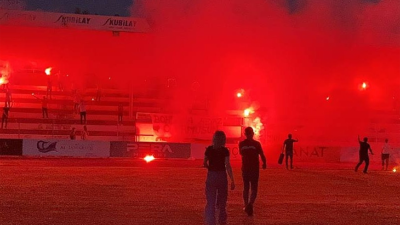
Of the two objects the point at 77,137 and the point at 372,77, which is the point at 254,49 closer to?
the point at 372,77

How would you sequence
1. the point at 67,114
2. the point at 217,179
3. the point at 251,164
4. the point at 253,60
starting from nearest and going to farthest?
the point at 217,179 < the point at 251,164 < the point at 253,60 < the point at 67,114

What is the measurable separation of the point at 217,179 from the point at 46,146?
2018 cm

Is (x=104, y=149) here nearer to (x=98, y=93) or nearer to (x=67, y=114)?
(x=67, y=114)

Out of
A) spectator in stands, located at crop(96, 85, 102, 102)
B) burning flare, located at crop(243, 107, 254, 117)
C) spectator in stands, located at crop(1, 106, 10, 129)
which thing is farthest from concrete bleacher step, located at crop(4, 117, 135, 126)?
burning flare, located at crop(243, 107, 254, 117)

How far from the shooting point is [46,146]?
2662 cm

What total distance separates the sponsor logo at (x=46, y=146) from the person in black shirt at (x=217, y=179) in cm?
1988

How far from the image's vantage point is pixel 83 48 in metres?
27.5

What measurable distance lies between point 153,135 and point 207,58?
5.47 m

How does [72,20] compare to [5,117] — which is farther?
[5,117]

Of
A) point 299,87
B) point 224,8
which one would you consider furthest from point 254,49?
point 299,87

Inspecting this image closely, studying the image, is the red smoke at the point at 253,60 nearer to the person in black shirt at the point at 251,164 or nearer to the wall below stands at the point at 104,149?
the wall below stands at the point at 104,149

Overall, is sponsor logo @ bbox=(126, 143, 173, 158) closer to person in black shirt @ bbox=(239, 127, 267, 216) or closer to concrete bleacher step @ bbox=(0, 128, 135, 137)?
concrete bleacher step @ bbox=(0, 128, 135, 137)

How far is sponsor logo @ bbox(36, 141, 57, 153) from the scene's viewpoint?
26.6m

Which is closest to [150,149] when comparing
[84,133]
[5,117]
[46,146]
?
[84,133]
